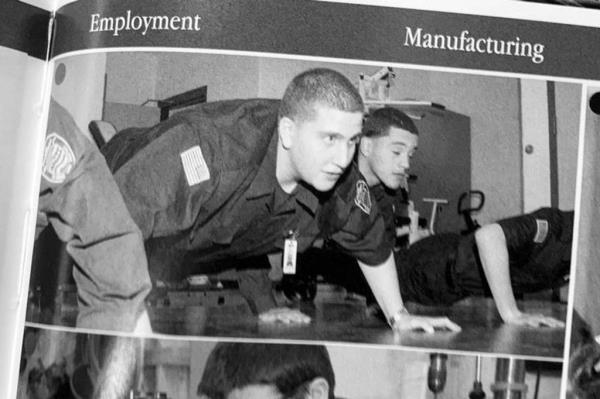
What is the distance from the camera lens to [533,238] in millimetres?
651

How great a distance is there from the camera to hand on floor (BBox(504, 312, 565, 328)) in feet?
2.11

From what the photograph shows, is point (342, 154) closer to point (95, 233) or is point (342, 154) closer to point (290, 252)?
point (290, 252)

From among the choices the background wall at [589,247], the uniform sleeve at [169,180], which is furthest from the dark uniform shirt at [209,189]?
the background wall at [589,247]

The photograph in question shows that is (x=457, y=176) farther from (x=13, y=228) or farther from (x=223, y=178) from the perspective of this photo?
(x=13, y=228)

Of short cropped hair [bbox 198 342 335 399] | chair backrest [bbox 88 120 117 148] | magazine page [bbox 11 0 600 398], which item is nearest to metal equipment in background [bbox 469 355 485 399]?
magazine page [bbox 11 0 600 398]

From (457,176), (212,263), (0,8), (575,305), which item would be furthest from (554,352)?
(0,8)

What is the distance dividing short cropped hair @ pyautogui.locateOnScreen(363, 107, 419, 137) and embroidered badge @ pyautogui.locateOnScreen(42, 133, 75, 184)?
0.23 meters

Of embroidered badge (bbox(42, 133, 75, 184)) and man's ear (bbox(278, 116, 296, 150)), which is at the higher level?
man's ear (bbox(278, 116, 296, 150))

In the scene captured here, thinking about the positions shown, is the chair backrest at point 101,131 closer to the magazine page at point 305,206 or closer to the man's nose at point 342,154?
the magazine page at point 305,206

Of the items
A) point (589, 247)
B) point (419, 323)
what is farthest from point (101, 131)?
point (589, 247)

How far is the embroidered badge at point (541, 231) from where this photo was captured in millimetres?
649

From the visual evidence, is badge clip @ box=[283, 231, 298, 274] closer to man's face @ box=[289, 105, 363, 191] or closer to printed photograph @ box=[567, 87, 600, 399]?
man's face @ box=[289, 105, 363, 191]

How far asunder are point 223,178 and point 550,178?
0.83 ft

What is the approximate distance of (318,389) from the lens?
0.64 meters
